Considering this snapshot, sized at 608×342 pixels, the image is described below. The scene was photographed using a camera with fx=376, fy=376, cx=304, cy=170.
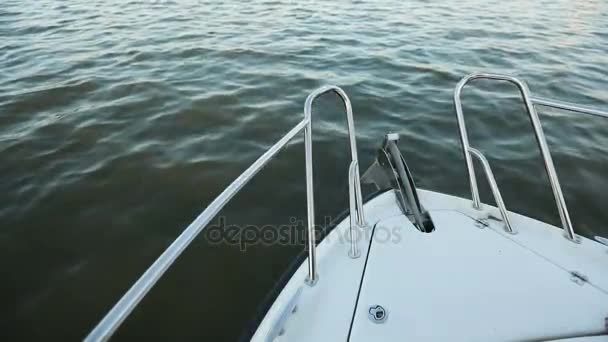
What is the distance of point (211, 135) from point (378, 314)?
113 inches

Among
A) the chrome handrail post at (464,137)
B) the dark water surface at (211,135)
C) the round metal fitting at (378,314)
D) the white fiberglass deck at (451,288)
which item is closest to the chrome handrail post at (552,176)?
the white fiberglass deck at (451,288)

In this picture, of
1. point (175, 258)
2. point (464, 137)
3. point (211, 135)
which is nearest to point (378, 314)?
point (175, 258)

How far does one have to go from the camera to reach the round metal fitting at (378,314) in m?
1.49

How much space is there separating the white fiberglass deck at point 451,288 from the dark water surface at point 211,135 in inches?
7.2

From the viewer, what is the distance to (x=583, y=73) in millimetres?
5434

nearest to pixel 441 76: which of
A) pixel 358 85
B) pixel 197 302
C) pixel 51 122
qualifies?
pixel 358 85

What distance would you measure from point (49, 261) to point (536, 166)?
13.1 feet

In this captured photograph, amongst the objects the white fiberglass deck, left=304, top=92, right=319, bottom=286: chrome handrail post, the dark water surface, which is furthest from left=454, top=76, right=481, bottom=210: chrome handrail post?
left=304, top=92, right=319, bottom=286: chrome handrail post

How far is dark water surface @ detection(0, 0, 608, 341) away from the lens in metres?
2.41

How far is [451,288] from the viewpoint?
1631mm

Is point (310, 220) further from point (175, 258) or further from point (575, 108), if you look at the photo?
point (575, 108)

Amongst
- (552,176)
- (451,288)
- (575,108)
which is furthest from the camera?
(552,176)

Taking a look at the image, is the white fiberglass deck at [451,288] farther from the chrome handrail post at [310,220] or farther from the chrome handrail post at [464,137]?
the chrome handrail post at [464,137]

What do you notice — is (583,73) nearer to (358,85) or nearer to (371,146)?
(358,85)
